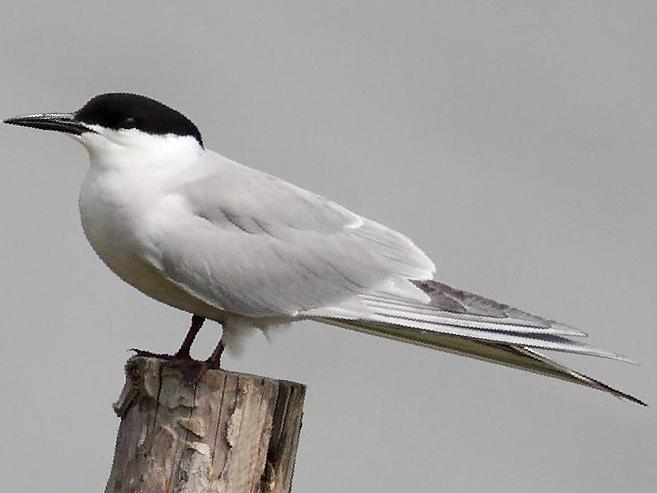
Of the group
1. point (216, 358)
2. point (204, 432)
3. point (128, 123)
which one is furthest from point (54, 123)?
point (204, 432)

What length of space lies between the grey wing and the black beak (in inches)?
13.5

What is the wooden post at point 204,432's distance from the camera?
11.3ft

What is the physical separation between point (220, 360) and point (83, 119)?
832mm

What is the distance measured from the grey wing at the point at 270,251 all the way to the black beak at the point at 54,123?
0.34m

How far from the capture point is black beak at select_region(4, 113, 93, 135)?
394 cm

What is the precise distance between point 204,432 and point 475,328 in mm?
885

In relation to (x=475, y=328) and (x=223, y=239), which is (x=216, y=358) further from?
(x=475, y=328)

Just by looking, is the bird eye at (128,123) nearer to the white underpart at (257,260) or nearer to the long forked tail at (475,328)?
the white underpart at (257,260)

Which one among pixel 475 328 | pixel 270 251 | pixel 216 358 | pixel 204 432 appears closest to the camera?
pixel 204 432

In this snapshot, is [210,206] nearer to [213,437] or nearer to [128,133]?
[128,133]

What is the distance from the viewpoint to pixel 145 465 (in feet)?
11.4

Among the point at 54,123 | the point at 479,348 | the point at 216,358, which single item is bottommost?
the point at 216,358

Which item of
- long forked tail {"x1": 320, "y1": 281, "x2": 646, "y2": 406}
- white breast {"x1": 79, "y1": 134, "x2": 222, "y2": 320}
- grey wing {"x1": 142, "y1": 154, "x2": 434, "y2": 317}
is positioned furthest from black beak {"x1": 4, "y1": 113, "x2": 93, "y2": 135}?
long forked tail {"x1": 320, "y1": 281, "x2": 646, "y2": 406}

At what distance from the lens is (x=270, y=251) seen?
13.2 ft
